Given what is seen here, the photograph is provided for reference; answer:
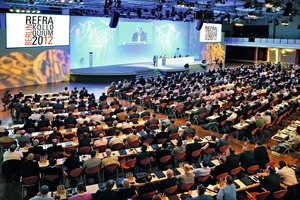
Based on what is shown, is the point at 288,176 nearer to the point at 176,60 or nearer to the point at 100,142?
the point at 100,142

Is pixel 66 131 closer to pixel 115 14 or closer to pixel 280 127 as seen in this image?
pixel 280 127

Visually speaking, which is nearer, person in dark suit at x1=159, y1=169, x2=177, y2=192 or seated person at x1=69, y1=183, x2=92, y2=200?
seated person at x1=69, y1=183, x2=92, y2=200

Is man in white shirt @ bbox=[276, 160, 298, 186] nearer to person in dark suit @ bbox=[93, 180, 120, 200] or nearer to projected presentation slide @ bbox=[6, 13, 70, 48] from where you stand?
person in dark suit @ bbox=[93, 180, 120, 200]

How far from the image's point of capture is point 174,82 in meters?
22.3

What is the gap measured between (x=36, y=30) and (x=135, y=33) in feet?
40.0

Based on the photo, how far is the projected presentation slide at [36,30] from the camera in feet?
72.2

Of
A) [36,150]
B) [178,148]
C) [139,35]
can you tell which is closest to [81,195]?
[36,150]

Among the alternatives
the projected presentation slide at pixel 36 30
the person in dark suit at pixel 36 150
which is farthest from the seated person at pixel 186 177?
the projected presentation slide at pixel 36 30

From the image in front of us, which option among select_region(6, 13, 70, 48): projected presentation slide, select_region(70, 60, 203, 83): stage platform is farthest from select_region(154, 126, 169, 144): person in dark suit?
select_region(70, 60, 203, 83): stage platform

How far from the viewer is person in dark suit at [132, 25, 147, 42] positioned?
1320 inches

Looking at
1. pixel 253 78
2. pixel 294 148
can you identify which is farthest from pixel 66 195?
pixel 253 78

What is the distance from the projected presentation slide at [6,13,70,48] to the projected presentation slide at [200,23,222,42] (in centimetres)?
1822

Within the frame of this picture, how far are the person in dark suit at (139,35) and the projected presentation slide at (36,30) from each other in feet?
31.0

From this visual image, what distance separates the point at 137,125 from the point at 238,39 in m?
35.4
